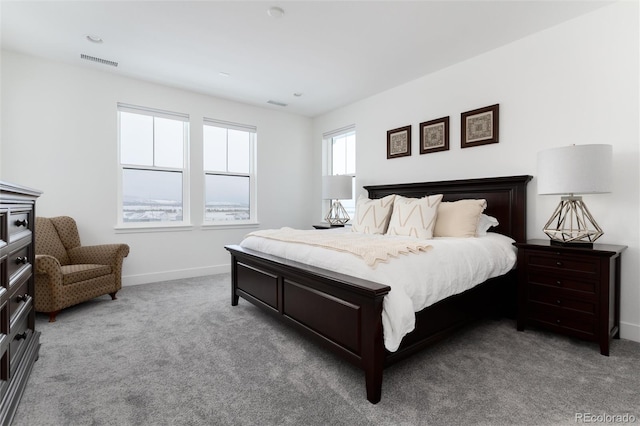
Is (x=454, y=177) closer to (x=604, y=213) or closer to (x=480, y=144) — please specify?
(x=480, y=144)

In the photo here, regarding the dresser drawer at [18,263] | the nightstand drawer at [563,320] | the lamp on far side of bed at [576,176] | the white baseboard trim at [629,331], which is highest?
the lamp on far side of bed at [576,176]

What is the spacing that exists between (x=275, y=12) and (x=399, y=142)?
7.47ft

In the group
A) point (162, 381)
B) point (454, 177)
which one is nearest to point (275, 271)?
point (162, 381)

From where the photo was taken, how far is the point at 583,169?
7.38 feet

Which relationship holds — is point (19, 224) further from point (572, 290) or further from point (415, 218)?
point (572, 290)

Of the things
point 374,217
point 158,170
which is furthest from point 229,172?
point 374,217

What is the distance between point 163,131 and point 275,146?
174 centimetres

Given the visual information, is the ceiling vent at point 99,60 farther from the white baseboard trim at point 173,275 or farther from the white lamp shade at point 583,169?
the white lamp shade at point 583,169

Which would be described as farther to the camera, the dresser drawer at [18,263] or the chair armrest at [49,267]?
the chair armrest at [49,267]

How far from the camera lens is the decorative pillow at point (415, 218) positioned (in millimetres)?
Answer: 2896

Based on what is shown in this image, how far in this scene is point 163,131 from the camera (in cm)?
439

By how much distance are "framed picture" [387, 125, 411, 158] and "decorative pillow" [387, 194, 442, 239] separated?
46.2 inches

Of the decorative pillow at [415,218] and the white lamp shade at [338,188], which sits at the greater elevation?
the white lamp shade at [338,188]

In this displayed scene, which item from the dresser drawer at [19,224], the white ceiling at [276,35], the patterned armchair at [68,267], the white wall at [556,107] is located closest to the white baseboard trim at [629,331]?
the white wall at [556,107]
